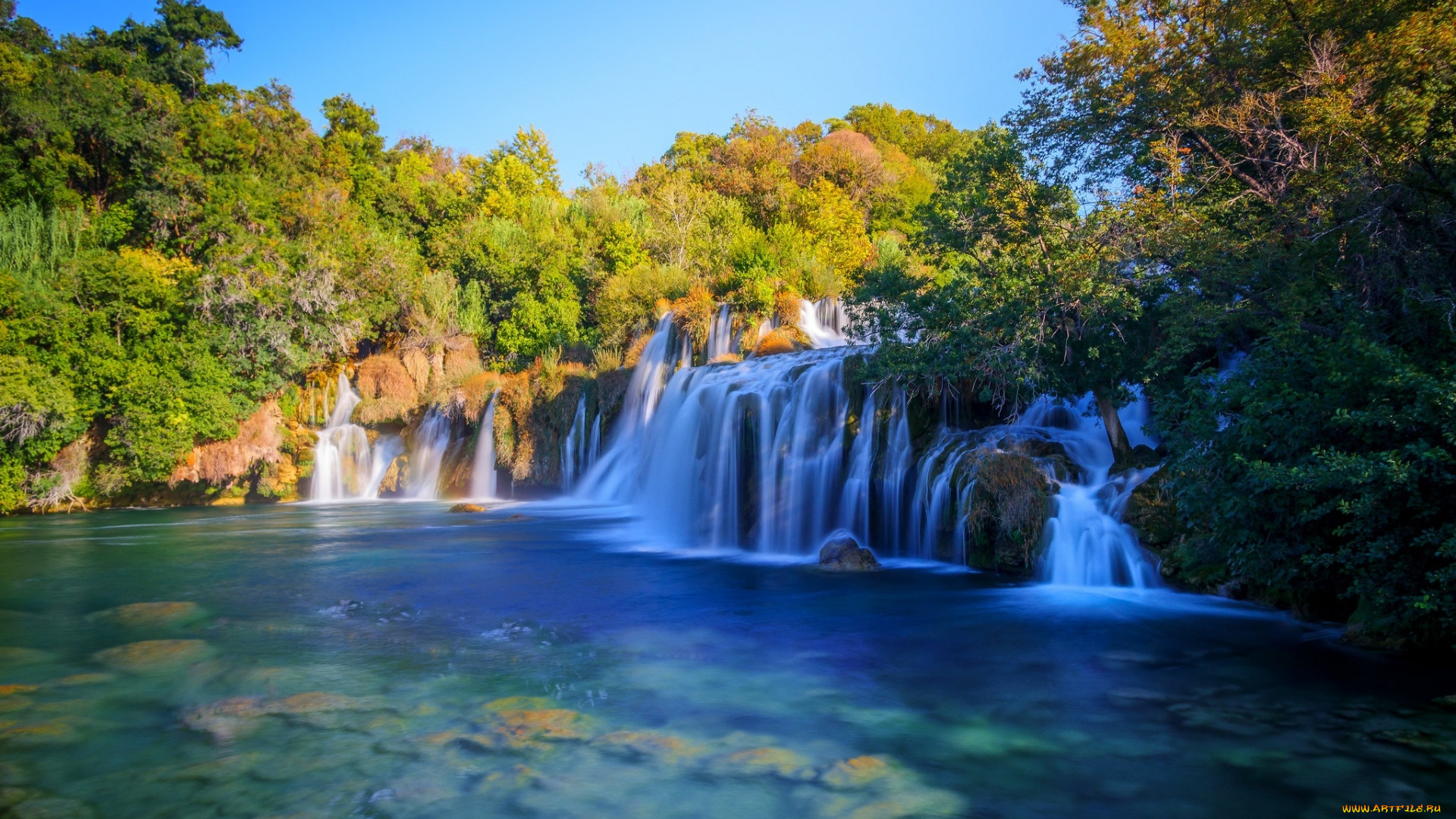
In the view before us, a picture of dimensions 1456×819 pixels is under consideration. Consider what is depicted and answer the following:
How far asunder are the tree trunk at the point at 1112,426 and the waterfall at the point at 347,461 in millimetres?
21364

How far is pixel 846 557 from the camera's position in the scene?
38.4 ft

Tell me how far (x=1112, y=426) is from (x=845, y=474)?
402cm

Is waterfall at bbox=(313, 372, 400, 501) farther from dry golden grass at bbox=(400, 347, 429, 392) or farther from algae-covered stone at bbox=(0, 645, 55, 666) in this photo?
algae-covered stone at bbox=(0, 645, 55, 666)

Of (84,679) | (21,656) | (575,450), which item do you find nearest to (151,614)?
(21,656)

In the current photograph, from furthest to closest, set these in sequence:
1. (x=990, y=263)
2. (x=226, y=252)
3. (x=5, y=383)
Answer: (x=226, y=252), (x=5, y=383), (x=990, y=263)

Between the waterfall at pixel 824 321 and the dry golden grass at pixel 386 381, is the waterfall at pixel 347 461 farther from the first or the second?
the waterfall at pixel 824 321

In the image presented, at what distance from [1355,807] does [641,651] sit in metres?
5.36

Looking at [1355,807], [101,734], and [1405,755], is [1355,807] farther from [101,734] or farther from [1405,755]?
[101,734]

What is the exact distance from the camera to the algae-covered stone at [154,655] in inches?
279

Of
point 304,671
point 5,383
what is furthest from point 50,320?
point 304,671

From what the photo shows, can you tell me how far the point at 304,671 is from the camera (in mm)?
6922

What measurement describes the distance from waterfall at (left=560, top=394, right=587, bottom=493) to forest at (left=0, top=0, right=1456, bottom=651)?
5.19ft

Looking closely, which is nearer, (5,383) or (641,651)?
(641,651)

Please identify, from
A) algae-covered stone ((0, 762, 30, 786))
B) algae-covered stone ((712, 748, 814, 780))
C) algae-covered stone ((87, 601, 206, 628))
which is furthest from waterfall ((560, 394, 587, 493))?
algae-covered stone ((712, 748, 814, 780))
